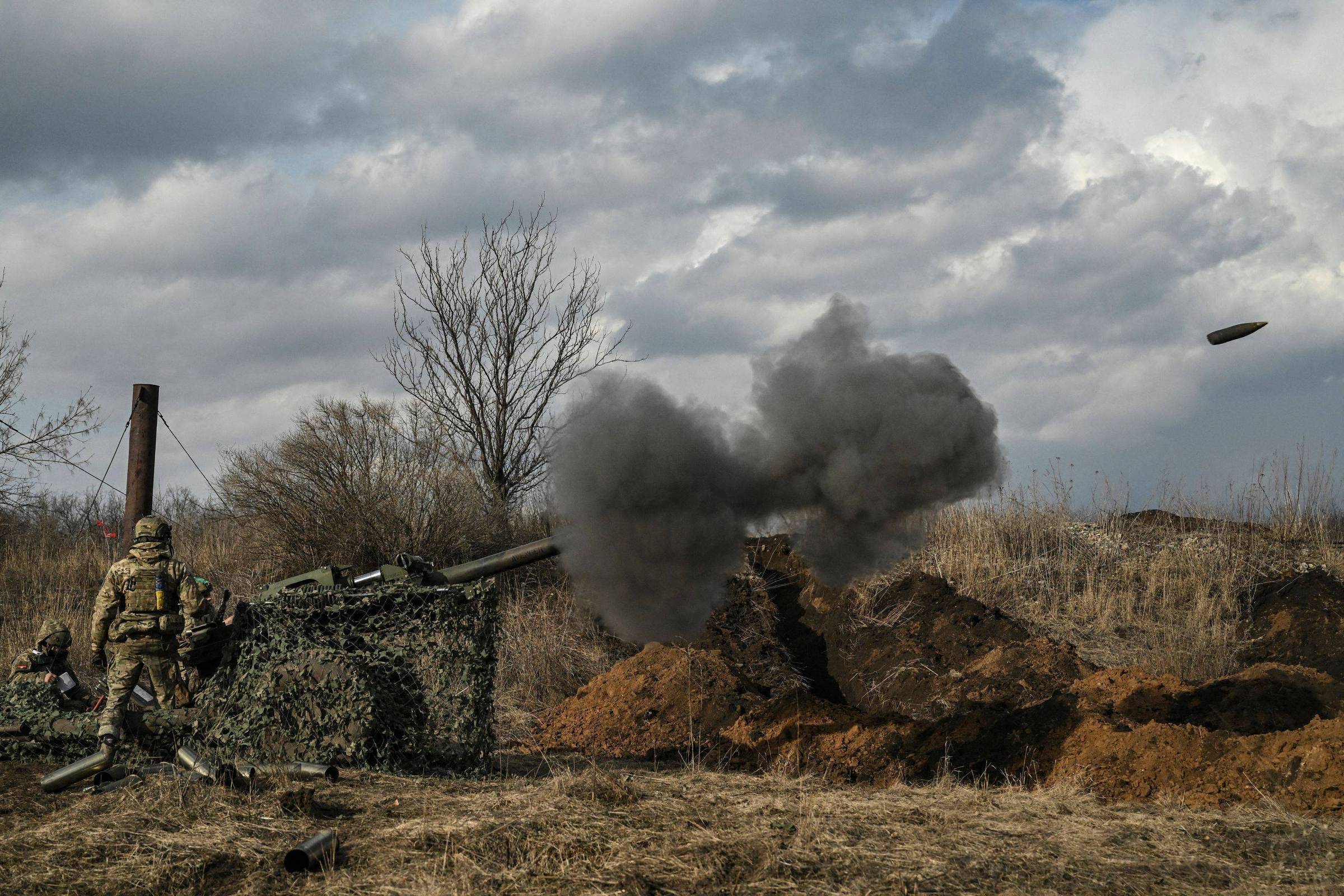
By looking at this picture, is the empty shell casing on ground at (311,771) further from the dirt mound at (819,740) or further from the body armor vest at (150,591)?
the dirt mound at (819,740)

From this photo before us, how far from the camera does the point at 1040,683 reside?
11.9 metres

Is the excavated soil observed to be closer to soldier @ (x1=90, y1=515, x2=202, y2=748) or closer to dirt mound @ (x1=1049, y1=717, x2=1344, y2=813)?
dirt mound @ (x1=1049, y1=717, x2=1344, y2=813)

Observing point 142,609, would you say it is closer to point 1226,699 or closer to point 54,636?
point 54,636

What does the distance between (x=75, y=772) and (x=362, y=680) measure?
204cm

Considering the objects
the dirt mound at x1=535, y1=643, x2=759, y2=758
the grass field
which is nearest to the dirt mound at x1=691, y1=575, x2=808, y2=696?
the dirt mound at x1=535, y1=643, x2=759, y2=758

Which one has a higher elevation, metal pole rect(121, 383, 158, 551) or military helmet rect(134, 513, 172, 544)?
metal pole rect(121, 383, 158, 551)

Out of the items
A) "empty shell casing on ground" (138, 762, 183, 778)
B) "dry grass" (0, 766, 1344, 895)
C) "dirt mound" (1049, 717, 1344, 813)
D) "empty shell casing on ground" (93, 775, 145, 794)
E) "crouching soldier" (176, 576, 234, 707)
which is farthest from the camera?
"crouching soldier" (176, 576, 234, 707)

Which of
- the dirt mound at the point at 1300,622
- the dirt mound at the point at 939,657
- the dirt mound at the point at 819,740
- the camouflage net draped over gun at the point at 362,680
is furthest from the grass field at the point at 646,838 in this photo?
the dirt mound at the point at 1300,622

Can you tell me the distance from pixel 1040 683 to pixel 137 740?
9187 millimetres

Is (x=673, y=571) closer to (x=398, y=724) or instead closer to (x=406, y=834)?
(x=398, y=724)

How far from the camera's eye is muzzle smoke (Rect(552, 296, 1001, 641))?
8.07m

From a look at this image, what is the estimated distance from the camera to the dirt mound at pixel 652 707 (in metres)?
12.2

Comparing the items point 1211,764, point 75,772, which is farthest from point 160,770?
point 1211,764

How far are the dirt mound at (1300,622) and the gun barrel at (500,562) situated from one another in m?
9.97
